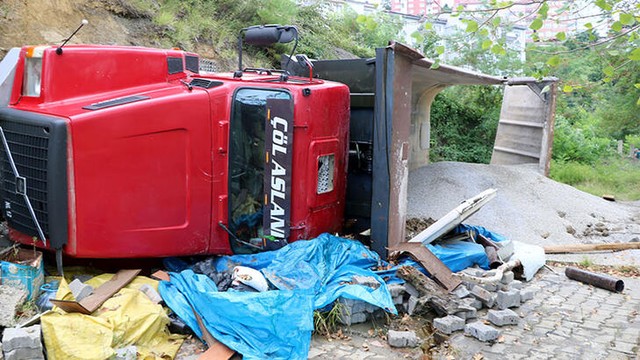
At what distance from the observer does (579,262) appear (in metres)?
7.14

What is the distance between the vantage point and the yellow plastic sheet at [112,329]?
329 cm

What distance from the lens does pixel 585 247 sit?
7.63 metres

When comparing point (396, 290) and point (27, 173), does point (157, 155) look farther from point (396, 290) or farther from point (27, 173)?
point (396, 290)

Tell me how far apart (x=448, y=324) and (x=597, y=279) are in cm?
255

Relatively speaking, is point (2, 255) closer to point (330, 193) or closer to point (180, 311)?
point (180, 311)

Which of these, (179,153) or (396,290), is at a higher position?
(179,153)

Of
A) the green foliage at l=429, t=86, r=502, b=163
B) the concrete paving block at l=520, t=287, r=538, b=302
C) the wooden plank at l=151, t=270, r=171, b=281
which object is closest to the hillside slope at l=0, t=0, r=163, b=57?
the wooden plank at l=151, t=270, r=171, b=281

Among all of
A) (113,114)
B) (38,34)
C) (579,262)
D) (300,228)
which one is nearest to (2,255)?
(113,114)

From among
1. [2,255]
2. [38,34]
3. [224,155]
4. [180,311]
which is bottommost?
[180,311]

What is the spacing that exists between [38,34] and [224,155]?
3.45 meters

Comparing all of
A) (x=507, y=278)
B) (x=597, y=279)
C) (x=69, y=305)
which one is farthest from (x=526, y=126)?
(x=69, y=305)

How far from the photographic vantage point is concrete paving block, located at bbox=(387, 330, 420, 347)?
4.05 metres

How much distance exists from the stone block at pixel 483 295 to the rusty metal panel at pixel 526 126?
7.27 metres

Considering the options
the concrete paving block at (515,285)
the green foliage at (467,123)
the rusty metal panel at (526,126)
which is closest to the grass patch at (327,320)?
the concrete paving block at (515,285)
